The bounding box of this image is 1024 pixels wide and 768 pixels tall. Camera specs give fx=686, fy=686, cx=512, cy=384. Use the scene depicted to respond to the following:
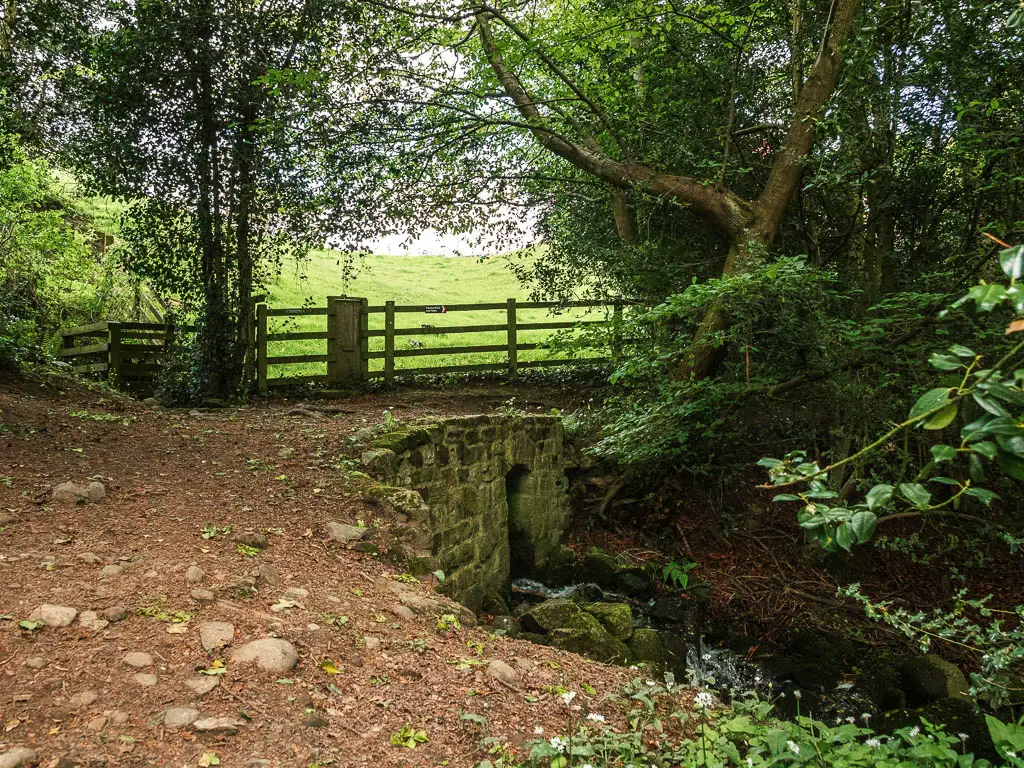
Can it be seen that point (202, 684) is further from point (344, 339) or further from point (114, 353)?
point (114, 353)

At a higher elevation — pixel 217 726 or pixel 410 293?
pixel 410 293

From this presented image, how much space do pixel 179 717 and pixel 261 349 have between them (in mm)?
9218

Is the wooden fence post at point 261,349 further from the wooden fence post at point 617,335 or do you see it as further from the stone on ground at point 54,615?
the stone on ground at point 54,615

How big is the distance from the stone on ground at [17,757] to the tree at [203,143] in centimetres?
780

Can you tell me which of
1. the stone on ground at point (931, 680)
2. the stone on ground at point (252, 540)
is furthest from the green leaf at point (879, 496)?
the stone on ground at point (931, 680)

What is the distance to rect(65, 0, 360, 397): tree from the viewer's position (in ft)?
30.0

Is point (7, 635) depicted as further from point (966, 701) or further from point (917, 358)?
point (917, 358)

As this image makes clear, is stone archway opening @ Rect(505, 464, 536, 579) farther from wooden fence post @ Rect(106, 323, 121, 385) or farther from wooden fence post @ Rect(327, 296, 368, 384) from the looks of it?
wooden fence post @ Rect(106, 323, 121, 385)

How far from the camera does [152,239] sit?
10016 millimetres

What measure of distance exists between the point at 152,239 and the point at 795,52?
8809mm

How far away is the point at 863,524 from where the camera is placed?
135 cm

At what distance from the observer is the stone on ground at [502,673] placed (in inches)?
114

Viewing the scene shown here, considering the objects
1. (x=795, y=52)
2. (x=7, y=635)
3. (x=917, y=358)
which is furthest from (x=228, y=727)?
(x=795, y=52)

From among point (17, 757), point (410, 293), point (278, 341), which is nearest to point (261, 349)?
point (278, 341)
